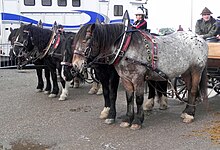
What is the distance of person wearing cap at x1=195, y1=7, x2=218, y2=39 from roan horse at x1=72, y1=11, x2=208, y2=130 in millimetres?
1576

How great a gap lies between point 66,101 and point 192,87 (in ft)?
10.4

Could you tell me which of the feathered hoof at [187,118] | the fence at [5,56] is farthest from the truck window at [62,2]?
the feathered hoof at [187,118]

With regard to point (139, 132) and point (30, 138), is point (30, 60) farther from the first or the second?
point (139, 132)

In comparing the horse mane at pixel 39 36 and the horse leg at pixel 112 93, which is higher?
the horse mane at pixel 39 36

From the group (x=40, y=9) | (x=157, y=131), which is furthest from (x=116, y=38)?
(x=40, y=9)

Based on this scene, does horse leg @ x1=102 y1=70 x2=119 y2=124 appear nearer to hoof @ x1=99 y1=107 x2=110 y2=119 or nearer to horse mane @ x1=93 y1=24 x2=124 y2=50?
hoof @ x1=99 y1=107 x2=110 y2=119

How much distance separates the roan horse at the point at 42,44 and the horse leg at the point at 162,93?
2.32 meters

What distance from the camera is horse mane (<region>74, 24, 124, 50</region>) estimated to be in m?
4.85

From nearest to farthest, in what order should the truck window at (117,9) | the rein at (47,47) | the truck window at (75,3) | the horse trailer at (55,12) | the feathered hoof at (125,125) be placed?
the feathered hoof at (125,125) < the rein at (47,47) < the horse trailer at (55,12) < the truck window at (75,3) < the truck window at (117,9)

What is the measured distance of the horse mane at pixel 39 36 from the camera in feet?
23.9

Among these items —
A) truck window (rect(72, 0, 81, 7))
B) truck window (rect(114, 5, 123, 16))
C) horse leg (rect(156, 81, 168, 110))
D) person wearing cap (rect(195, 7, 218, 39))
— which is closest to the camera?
horse leg (rect(156, 81, 168, 110))

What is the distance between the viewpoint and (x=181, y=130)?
5238 millimetres

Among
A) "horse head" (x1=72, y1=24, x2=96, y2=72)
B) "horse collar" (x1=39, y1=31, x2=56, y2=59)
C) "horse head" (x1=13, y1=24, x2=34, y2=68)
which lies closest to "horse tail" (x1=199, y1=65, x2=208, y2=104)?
"horse head" (x1=72, y1=24, x2=96, y2=72)

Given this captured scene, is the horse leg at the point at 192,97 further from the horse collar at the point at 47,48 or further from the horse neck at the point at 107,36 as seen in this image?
the horse collar at the point at 47,48
